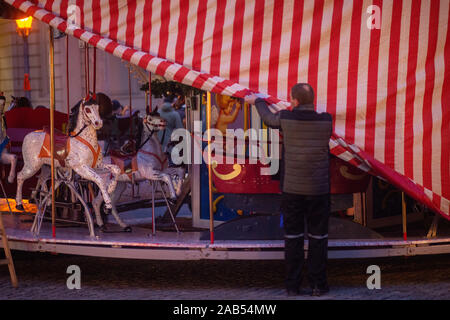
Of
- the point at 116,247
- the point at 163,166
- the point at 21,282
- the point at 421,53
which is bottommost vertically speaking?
the point at 21,282

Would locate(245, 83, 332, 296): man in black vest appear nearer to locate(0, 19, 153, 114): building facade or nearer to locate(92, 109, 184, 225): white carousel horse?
locate(92, 109, 184, 225): white carousel horse

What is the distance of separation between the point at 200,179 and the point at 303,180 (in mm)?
2681

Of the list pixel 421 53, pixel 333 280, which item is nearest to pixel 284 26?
pixel 421 53

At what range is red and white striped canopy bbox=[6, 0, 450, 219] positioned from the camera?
652cm

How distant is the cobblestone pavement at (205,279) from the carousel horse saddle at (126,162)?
3.51ft

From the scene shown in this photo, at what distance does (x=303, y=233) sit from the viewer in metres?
6.30

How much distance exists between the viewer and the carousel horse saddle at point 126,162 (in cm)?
830

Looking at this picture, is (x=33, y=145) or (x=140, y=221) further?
(x=140, y=221)

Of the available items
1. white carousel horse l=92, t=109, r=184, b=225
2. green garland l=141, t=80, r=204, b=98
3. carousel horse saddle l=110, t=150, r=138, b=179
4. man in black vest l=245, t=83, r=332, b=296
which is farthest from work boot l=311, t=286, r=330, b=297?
green garland l=141, t=80, r=204, b=98

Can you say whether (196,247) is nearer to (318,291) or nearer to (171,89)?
(318,291)

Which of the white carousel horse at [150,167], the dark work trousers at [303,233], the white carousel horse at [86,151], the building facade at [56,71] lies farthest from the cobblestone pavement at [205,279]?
the building facade at [56,71]
